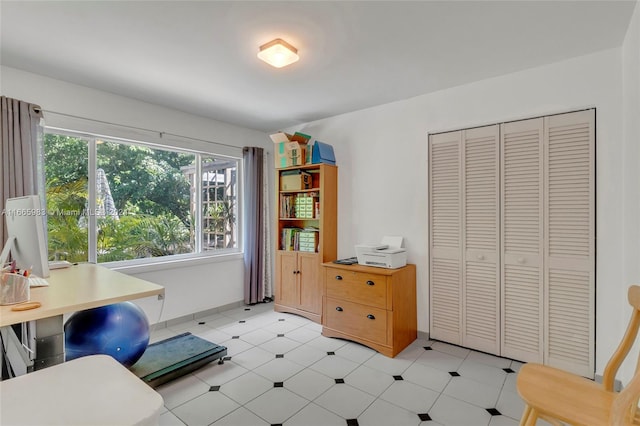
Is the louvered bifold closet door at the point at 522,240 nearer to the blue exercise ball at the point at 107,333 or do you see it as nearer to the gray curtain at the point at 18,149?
the blue exercise ball at the point at 107,333

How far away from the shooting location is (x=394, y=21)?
196 cm

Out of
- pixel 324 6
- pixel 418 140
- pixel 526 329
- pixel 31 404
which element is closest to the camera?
pixel 31 404

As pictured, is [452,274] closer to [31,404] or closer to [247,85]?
[247,85]

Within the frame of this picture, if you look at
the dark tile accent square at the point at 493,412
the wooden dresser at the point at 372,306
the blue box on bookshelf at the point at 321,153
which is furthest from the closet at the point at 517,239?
the blue box on bookshelf at the point at 321,153

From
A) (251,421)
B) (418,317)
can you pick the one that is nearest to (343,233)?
(418,317)

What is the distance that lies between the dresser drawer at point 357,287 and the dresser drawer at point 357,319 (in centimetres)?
6

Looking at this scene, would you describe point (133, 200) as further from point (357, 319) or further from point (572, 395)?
point (572, 395)

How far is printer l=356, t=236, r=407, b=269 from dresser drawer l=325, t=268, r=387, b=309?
187mm

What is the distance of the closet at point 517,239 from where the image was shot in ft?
7.86

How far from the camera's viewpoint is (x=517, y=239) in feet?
8.75

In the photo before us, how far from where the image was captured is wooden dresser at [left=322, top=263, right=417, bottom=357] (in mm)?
2830

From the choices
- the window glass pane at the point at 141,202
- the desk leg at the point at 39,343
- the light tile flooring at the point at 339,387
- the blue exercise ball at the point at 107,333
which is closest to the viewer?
the desk leg at the point at 39,343

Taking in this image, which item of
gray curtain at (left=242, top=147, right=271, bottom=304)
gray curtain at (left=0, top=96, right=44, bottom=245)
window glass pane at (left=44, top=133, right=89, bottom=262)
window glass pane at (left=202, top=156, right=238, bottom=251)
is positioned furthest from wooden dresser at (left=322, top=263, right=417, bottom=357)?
gray curtain at (left=0, top=96, right=44, bottom=245)

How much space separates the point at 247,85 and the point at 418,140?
71.4 inches
